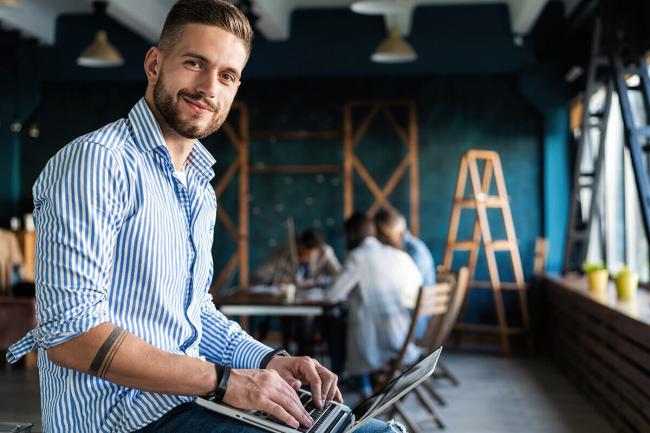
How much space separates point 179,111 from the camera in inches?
64.8

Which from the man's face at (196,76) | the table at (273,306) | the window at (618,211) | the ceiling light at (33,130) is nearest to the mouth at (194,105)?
the man's face at (196,76)

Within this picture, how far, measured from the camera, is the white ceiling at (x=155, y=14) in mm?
7723

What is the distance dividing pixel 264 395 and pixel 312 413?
191mm

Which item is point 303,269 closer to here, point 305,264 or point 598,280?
point 305,264

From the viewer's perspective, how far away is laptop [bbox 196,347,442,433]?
1.53 m

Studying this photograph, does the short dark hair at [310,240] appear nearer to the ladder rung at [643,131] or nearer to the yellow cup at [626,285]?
the yellow cup at [626,285]

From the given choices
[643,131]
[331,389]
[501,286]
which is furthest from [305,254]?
[331,389]

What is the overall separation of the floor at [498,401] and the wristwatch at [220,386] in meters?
3.12

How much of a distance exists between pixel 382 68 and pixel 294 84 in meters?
0.97

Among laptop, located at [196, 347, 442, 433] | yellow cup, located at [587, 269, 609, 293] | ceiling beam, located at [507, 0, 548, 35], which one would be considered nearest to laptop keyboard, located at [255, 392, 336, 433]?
laptop, located at [196, 347, 442, 433]

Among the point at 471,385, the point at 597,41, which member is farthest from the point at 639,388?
the point at 597,41

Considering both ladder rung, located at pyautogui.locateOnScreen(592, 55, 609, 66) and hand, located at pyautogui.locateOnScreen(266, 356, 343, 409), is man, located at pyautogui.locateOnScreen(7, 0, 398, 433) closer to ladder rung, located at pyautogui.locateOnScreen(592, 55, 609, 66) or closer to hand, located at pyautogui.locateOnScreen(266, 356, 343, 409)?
hand, located at pyautogui.locateOnScreen(266, 356, 343, 409)

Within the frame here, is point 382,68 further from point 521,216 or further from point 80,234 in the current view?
point 80,234

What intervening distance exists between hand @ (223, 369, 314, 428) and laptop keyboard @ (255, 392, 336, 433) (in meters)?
0.02
